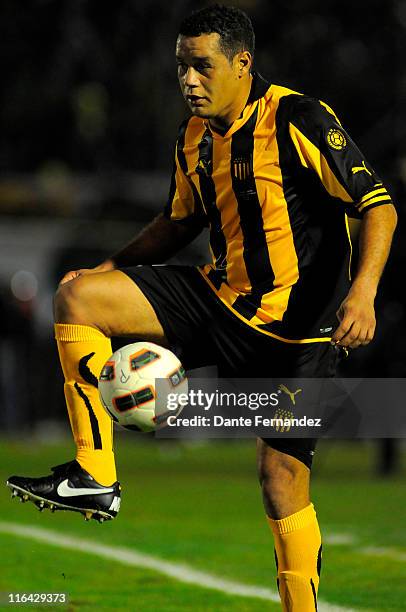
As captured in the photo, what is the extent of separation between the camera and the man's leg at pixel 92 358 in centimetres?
496

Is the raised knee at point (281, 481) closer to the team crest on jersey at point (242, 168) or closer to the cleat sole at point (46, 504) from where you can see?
the cleat sole at point (46, 504)

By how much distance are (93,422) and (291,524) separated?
0.81 m

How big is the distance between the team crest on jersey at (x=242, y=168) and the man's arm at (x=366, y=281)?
482 mm

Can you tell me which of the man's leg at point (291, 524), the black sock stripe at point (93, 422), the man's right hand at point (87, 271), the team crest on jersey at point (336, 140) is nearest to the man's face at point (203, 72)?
the team crest on jersey at point (336, 140)

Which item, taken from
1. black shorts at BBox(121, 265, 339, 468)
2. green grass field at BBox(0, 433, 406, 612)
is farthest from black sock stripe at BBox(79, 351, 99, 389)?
green grass field at BBox(0, 433, 406, 612)

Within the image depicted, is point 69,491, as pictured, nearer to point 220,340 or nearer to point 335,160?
point 220,340

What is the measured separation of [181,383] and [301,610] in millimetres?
943

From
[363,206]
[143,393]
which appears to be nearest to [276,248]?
[363,206]

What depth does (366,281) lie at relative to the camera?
4836mm

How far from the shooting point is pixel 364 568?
7633mm

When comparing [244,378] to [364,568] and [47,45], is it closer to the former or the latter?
[364,568]

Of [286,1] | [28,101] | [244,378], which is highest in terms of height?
[244,378]

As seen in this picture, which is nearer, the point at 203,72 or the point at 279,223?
the point at 203,72

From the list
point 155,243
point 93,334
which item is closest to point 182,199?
point 155,243
